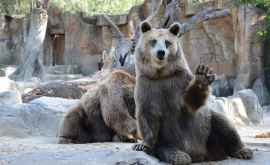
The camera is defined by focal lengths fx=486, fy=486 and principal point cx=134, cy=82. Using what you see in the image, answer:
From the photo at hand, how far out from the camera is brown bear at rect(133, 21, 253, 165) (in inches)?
167

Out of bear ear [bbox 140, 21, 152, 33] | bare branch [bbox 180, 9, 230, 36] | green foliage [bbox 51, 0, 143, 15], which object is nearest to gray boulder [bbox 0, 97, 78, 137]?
bear ear [bbox 140, 21, 152, 33]

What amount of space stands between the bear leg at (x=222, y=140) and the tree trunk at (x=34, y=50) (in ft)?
60.6

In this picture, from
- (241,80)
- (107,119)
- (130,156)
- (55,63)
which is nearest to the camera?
(130,156)

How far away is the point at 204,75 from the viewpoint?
155 inches

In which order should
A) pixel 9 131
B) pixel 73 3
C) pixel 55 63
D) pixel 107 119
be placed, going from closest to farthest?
pixel 107 119 → pixel 9 131 → pixel 73 3 → pixel 55 63

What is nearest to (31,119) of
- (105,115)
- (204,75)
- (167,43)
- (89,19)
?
(105,115)

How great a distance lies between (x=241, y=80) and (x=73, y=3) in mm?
11638

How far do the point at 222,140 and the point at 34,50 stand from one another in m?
19.3

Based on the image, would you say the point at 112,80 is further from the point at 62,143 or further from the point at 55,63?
the point at 55,63

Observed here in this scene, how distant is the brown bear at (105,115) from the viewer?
5.67 m

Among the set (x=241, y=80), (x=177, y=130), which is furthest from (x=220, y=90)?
(x=177, y=130)

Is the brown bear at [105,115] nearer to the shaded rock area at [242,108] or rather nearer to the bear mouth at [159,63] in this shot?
the bear mouth at [159,63]

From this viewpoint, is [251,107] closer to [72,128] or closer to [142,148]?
[72,128]

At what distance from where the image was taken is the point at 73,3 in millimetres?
25984
